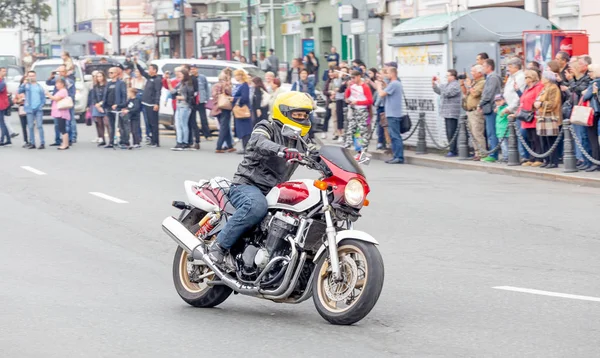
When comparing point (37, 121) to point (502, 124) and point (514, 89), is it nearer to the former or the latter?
point (502, 124)

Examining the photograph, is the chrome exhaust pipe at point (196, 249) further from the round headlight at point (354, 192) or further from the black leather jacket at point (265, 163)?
the round headlight at point (354, 192)

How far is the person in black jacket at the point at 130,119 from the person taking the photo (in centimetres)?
2566

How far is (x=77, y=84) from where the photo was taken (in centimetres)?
3531

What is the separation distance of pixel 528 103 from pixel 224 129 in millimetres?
7617

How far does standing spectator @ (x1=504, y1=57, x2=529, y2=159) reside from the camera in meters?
19.5

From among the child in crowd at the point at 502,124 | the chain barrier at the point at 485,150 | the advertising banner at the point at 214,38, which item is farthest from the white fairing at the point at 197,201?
the advertising banner at the point at 214,38

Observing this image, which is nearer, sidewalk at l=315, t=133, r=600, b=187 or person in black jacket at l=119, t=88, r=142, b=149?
sidewalk at l=315, t=133, r=600, b=187

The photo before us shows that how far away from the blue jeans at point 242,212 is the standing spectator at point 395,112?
14.0 metres

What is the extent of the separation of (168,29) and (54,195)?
43134mm

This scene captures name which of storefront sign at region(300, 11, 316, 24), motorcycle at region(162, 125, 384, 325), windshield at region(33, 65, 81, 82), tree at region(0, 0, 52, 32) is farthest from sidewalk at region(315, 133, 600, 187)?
tree at region(0, 0, 52, 32)

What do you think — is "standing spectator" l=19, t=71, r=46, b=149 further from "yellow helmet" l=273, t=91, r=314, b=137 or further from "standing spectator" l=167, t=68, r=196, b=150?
"yellow helmet" l=273, t=91, r=314, b=137

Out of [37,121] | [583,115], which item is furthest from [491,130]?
[37,121]

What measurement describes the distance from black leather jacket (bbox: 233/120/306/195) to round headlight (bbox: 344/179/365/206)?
55 cm

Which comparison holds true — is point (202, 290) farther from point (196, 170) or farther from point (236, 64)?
point (236, 64)
